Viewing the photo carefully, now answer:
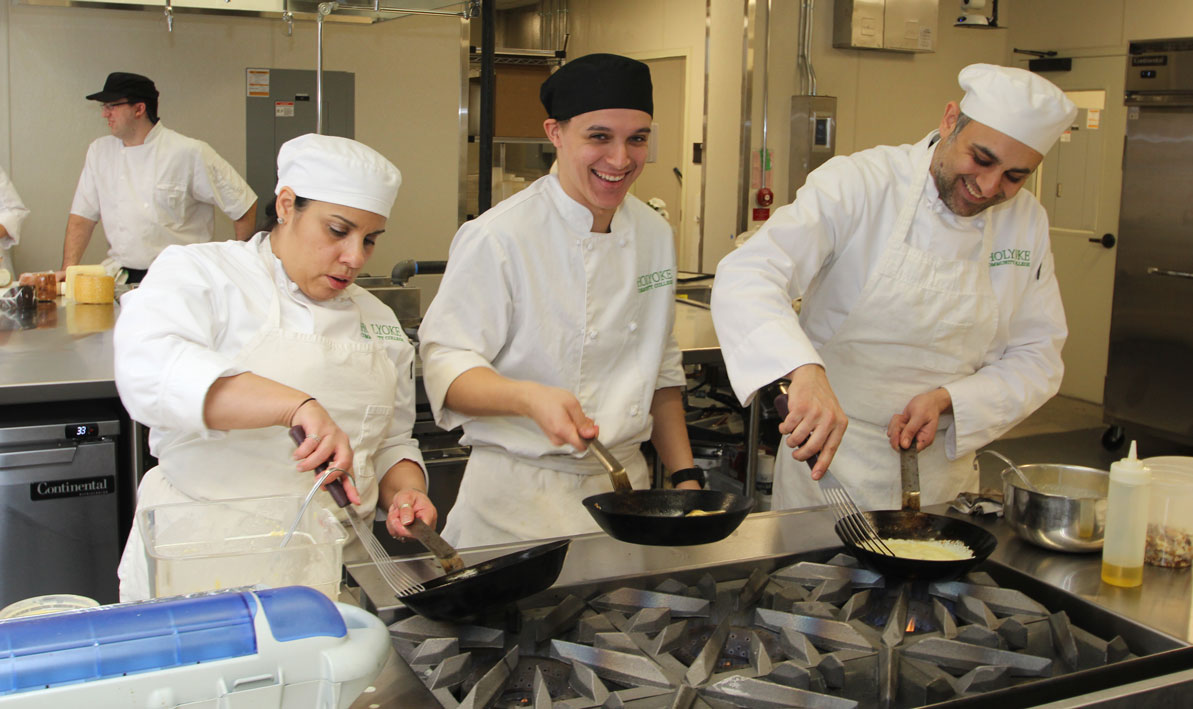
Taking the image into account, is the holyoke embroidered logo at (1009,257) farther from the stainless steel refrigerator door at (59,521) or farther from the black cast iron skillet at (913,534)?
the stainless steel refrigerator door at (59,521)

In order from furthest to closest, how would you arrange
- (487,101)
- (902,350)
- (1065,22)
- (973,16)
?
1. (1065,22)
2. (973,16)
3. (487,101)
4. (902,350)

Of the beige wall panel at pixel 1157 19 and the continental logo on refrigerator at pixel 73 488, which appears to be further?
the beige wall panel at pixel 1157 19

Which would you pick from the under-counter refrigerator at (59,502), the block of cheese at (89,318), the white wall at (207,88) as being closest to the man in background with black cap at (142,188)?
the white wall at (207,88)

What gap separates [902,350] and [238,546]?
1.35 meters

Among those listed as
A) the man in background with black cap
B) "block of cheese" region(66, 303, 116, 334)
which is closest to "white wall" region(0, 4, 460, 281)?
the man in background with black cap

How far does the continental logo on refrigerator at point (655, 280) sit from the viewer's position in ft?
6.83

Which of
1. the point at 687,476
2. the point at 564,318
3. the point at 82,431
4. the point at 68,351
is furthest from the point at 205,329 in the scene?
the point at 68,351

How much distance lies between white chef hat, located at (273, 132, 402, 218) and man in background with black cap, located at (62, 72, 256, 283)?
338 centimetres

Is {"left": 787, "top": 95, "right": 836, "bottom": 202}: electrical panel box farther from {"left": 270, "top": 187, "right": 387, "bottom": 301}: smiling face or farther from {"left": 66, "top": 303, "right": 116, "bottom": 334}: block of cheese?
{"left": 270, "top": 187, "right": 387, "bottom": 301}: smiling face

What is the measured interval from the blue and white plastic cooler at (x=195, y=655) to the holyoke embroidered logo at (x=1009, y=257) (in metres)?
1.58

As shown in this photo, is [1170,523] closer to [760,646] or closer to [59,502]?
[760,646]

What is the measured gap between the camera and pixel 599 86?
1846 millimetres

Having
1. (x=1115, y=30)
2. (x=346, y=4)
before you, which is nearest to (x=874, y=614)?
(x=346, y=4)

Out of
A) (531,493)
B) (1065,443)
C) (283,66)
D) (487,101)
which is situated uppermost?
(283,66)
